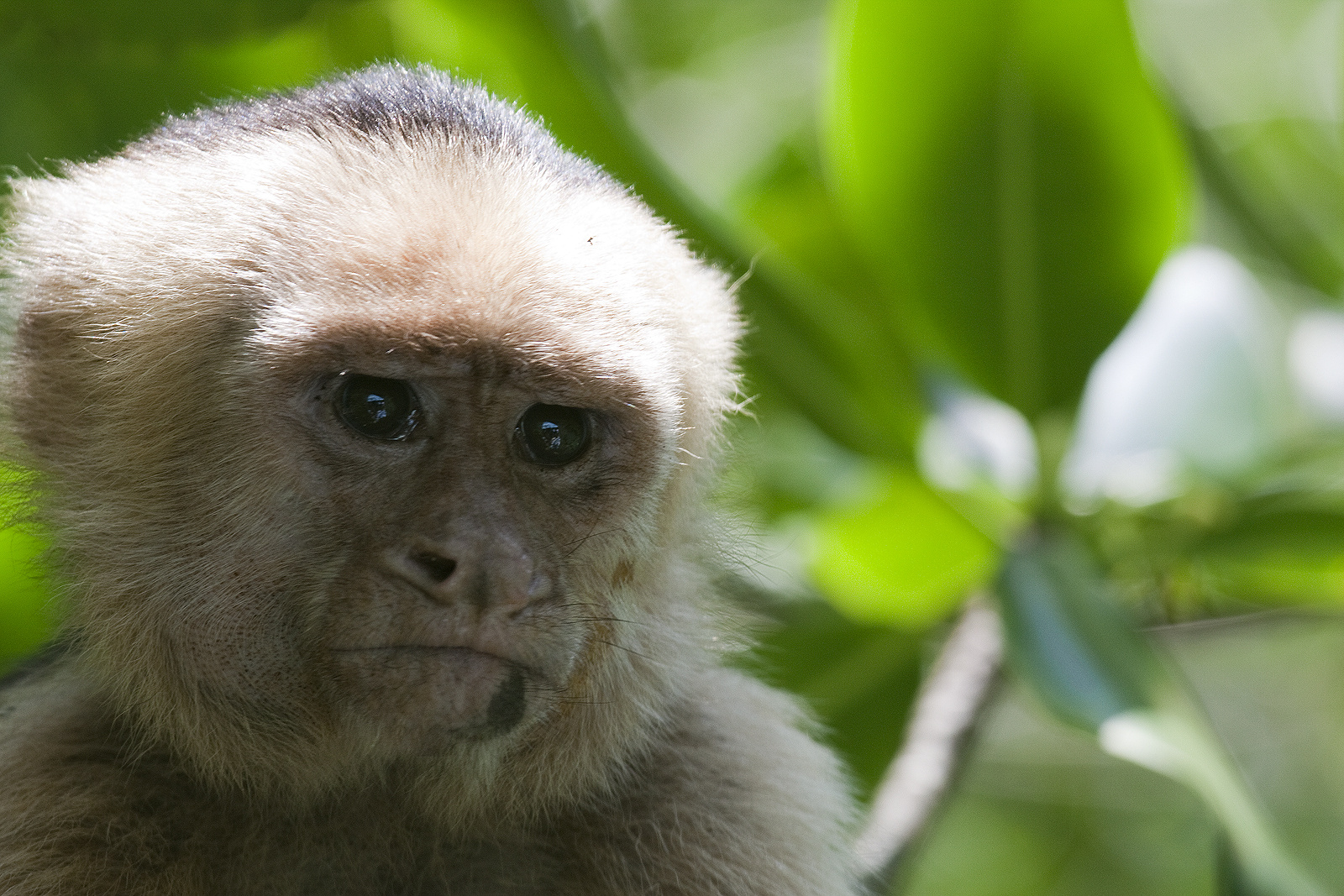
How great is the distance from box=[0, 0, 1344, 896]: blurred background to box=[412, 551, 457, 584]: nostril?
2.42ft

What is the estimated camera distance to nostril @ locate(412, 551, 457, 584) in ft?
5.61

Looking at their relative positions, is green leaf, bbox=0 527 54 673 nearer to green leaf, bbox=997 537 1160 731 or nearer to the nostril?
the nostril

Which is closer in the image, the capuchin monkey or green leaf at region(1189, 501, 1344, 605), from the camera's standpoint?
the capuchin monkey

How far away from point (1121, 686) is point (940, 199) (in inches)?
43.2

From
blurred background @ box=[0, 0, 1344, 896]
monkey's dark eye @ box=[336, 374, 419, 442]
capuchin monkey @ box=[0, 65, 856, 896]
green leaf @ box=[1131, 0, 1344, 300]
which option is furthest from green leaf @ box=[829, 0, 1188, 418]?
monkey's dark eye @ box=[336, 374, 419, 442]

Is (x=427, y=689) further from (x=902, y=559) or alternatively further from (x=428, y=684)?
(x=902, y=559)

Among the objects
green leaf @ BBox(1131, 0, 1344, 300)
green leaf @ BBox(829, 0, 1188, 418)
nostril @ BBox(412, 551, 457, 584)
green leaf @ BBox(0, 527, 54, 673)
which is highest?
green leaf @ BBox(1131, 0, 1344, 300)

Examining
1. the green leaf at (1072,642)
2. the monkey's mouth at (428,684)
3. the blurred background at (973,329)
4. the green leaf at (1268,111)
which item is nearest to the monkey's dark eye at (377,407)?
the monkey's mouth at (428,684)

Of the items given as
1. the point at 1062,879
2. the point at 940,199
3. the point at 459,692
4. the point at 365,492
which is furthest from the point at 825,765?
the point at 1062,879

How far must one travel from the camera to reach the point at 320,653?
1.81 metres

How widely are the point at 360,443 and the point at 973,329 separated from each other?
5.30ft

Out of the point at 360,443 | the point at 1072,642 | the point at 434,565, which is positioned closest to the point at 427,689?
the point at 434,565

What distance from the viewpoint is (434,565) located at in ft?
5.64

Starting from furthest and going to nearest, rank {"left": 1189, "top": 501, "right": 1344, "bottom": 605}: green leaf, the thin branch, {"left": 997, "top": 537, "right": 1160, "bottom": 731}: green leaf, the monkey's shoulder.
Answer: {"left": 1189, "top": 501, "right": 1344, "bottom": 605}: green leaf, the thin branch, {"left": 997, "top": 537, "right": 1160, "bottom": 731}: green leaf, the monkey's shoulder
